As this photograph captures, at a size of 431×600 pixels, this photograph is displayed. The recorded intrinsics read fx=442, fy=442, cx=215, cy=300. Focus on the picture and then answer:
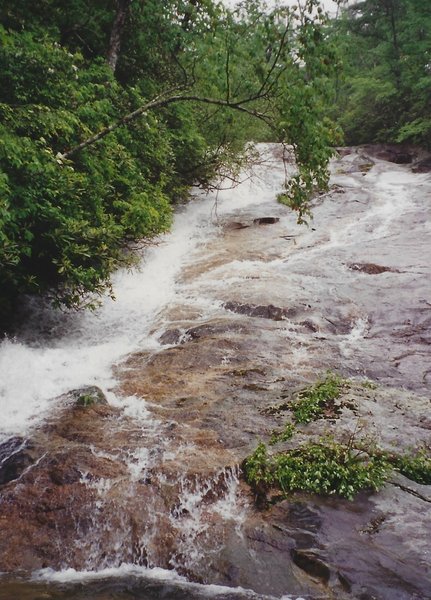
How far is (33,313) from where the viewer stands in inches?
344

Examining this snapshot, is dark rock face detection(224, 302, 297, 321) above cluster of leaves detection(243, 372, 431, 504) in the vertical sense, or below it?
above

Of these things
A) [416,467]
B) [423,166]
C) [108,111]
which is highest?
[108,111]

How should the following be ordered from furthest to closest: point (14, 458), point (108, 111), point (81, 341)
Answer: point (108, 111)
point (81, 341)
point (14, 458)

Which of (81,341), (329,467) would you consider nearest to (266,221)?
(81,341)

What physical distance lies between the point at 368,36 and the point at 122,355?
97.8ft

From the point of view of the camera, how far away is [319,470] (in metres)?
4.30

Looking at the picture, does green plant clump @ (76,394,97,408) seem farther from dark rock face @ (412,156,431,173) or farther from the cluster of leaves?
dark rock face @ (412,156,431,173)

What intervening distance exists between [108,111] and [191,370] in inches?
228

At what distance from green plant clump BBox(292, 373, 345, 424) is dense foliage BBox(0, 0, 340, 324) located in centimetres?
235

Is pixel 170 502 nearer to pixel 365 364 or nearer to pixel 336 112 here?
pixel 365 364

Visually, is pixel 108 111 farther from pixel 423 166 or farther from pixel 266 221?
pixel 423 166

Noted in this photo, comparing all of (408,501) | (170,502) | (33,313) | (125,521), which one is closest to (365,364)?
(408,501)

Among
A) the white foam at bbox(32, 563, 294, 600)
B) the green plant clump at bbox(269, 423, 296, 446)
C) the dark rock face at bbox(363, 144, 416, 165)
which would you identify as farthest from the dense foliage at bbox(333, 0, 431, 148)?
the white foam at bbox(32, 563, 294, 600)

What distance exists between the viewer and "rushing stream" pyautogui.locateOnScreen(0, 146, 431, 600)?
147 inches
